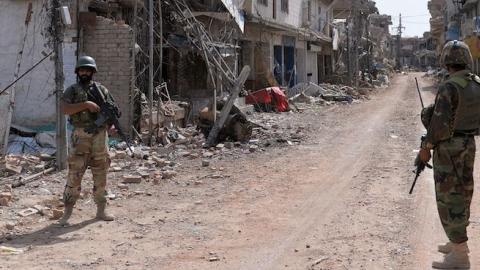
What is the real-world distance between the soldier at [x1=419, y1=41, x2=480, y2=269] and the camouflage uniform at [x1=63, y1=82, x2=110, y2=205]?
10.7 feet

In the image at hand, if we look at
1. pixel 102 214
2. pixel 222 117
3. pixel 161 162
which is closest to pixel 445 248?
pixel 102 214

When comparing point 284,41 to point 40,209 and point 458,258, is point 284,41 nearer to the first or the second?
point 40,209

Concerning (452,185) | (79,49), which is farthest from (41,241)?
(79,49)

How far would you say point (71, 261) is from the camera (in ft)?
16.2

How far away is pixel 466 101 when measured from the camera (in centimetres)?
440

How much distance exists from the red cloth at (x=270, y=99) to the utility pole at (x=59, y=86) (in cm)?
1127

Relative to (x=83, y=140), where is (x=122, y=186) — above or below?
below

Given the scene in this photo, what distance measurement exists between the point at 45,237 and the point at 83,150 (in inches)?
37.1

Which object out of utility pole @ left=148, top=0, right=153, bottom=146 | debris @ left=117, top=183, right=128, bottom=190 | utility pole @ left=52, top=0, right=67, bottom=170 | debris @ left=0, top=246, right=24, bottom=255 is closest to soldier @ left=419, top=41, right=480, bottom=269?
debris @ left=0, top=246, right=24, bottom=255

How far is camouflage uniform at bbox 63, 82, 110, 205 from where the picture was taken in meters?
6.00

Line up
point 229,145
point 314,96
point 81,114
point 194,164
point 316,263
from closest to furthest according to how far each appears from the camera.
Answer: point 316,263 → point 81,114 → point 194,164 → point 229,145 → point 314,96

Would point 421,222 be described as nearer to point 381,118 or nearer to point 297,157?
point 297,157

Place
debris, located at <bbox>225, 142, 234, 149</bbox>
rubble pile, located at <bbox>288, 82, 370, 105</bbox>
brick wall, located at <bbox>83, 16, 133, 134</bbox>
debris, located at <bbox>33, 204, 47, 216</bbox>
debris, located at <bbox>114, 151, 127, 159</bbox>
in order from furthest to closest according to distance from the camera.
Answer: rubble pile, located at <bbox>288, 82, 370, 105</bbox>
brick wall, located at <bbox>83, 16, 133, 134</bbox>
debris, located at <bbox>225, 142, 234, 149</bbox>
debris, located at <bbox>114, 151, 127, 159</bbox>
debris, located at <bbox>33, 204, 47, 216</bbox>

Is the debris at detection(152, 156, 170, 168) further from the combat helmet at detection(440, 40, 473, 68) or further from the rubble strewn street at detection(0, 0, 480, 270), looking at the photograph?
the combat helmet at detection(440, 40, 473, 68)
